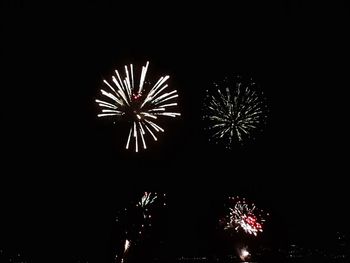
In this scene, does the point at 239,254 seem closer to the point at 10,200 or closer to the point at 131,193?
the point at 131,193

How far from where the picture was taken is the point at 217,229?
3678 cm

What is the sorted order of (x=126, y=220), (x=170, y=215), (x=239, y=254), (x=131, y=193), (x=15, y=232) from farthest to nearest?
(x=170, y=215) → (x=239, y=254) → (x=131, y=193) → (x=126, y=220) → (x=15, y=232)

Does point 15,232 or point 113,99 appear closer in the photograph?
point 113,99

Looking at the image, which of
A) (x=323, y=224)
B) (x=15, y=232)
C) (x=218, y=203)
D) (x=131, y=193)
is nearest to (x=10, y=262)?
(x=15, y=232)

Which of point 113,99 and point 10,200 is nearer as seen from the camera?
point 113,99

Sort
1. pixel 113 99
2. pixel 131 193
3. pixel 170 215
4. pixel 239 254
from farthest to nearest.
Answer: pixel 170 215 < pixel 239 254 < pixel 131 193 < pixel 113 99

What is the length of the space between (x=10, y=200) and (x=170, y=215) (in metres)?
21.1

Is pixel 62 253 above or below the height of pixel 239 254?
below

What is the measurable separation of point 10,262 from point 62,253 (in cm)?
312

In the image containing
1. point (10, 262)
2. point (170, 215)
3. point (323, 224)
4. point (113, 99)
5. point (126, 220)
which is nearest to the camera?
point (10, 262)

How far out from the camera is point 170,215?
36906 millimetres

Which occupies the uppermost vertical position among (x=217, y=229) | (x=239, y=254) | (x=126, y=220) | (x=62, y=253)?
(x=217, y=229)

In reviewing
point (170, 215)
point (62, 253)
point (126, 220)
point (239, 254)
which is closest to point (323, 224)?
point (239, 254)

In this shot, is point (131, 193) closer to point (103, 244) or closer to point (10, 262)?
point (103, 244)
